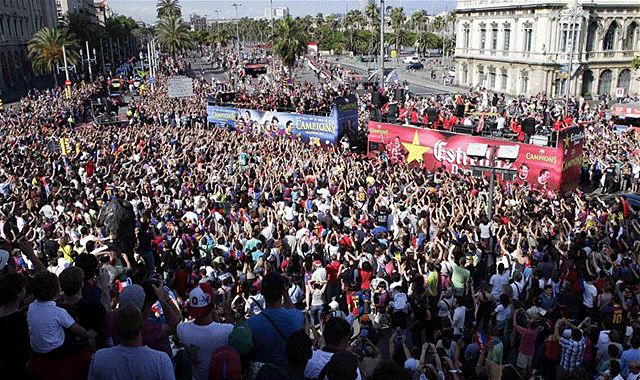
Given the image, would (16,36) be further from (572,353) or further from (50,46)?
(572,353)

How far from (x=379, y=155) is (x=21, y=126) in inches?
680

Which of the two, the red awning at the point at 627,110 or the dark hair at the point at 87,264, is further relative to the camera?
the red awning at the point at 627,110

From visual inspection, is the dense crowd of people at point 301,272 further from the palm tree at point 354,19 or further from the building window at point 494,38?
the palm tree at point 354,19

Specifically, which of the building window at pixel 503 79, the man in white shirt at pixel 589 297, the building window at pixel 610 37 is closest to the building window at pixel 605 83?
the building window at pixel 610 37

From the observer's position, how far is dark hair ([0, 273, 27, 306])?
4.58m

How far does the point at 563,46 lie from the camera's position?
159ft

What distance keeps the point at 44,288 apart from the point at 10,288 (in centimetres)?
32

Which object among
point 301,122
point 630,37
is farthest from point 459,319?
point 630,37

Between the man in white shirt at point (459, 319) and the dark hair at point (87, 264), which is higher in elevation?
the dark hair at point (87, 264)

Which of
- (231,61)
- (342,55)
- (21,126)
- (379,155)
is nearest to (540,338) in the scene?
(379,155)

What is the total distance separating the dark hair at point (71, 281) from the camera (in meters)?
4.91

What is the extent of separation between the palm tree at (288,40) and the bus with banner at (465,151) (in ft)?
95.3

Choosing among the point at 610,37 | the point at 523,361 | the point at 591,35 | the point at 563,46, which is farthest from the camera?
the point at 610,37

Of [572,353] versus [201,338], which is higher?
[201,338]
